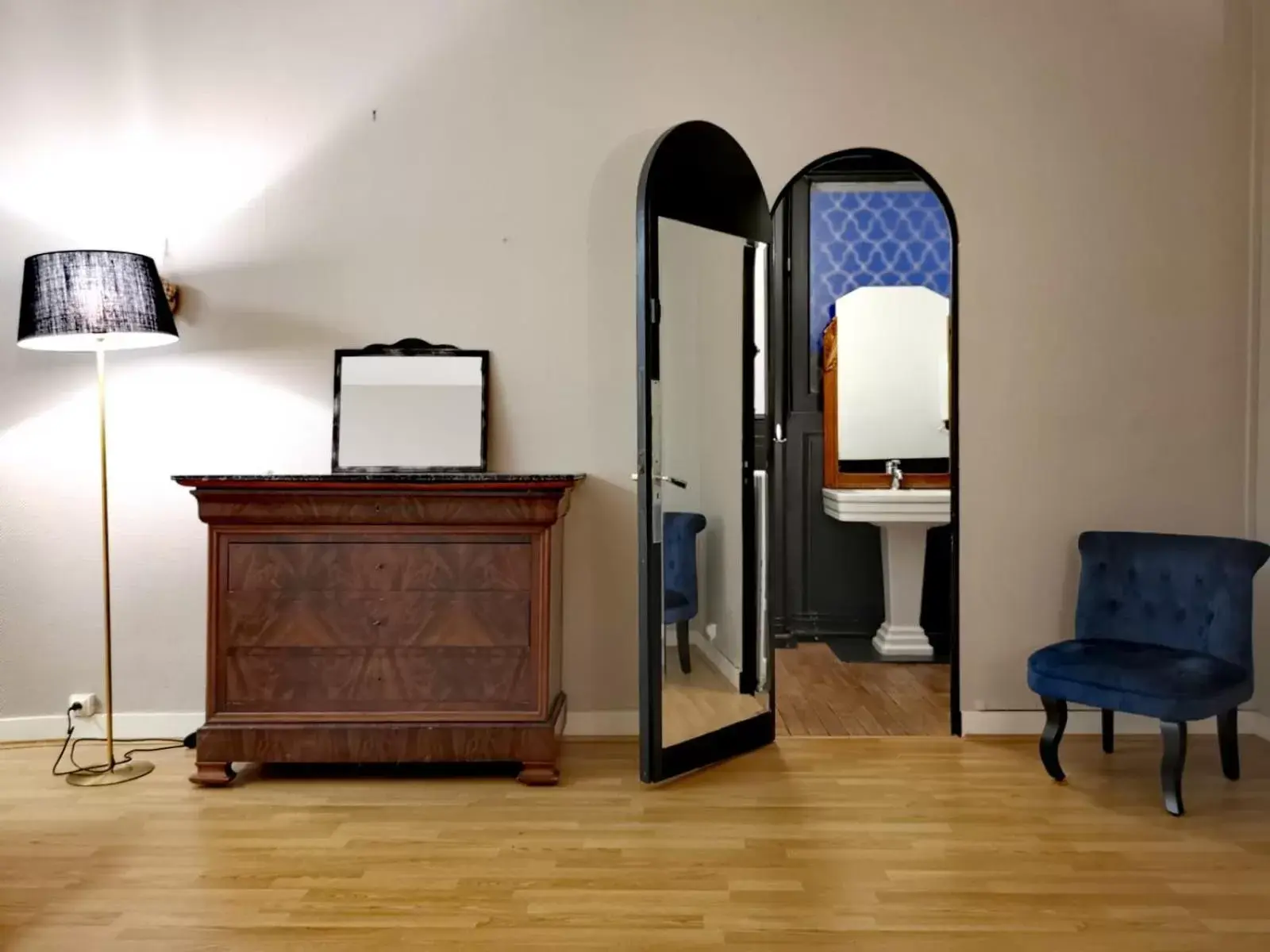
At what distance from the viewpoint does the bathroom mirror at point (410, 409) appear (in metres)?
3.51

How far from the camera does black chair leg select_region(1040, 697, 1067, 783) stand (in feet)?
9.99

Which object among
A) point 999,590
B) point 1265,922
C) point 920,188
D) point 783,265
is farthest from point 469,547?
point 920,188

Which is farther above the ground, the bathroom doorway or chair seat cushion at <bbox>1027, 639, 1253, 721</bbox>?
the bathroom doorway

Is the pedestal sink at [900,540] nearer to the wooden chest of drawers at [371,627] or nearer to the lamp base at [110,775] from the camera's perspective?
the wooden chest of drawers at [371,627]

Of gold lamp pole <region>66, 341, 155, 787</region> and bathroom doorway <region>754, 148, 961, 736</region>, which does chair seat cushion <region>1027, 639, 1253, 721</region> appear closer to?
bathroom doorway <region>754, 148, 961, 736</region>

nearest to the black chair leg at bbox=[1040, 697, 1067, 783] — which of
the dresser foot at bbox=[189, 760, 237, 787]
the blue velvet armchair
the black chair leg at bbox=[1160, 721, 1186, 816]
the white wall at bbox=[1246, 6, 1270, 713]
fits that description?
the blue velvet armchair

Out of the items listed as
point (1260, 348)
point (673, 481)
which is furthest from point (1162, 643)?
point (673, 481)

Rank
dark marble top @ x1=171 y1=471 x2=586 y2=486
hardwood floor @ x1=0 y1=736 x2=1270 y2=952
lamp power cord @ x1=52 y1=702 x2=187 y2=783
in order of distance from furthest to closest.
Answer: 1. lamp power cord @ x1=52 y1=702 x2=187 y2=783
2. dark marble top @ x1=171 y1=471 x2=586 y2=486
3. hardwood floor @ x1=0 y1=736 x2=1270 y2=952

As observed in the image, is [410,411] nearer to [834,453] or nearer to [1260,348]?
[834,453]

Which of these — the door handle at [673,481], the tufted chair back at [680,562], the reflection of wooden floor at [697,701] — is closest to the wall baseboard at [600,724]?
the reflection of wooden floor at [697,701]

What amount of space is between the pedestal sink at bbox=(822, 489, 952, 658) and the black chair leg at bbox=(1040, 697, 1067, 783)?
1.71 metres

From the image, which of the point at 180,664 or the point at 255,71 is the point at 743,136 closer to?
the point at 255,71

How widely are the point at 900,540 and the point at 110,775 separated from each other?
3714 millimetres

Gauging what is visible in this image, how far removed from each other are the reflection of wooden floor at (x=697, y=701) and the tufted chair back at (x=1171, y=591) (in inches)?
49.5
